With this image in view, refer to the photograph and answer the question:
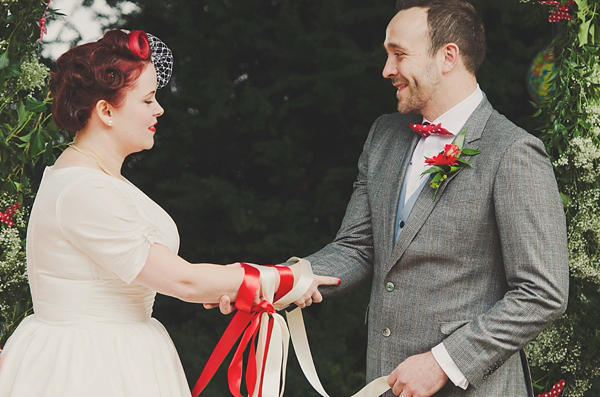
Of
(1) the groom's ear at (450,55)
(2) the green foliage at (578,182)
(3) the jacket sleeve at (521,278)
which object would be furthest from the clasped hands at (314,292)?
(2) the green foliage at (578,182)

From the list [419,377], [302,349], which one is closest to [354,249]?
[302,349]

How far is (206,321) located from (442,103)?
8.53 feet

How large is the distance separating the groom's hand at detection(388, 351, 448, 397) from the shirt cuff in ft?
0.04

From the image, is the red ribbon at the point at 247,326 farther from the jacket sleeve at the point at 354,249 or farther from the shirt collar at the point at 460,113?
the shirt collar at the point at 460,113

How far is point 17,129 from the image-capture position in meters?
2.62

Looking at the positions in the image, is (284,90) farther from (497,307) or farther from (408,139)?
(497,307)

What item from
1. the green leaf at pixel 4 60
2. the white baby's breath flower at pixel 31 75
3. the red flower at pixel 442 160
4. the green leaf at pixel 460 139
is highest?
the green leaf at pixel 4 60

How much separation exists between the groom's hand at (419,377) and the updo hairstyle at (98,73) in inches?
45.1

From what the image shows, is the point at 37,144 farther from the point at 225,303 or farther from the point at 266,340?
the point at 266,340

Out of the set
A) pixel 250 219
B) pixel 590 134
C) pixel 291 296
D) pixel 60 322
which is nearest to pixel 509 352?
pixel 291 296

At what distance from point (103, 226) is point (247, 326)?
2.07 ft

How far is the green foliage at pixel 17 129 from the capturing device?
257 cm

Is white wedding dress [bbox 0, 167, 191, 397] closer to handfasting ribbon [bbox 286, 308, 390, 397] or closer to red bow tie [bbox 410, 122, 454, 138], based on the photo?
handfasting ribbon [bbox 286, 308, 390, 397]

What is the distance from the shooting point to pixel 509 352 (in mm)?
2049
